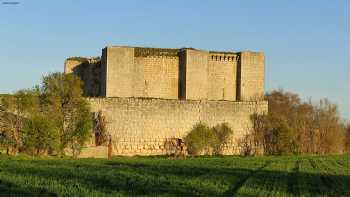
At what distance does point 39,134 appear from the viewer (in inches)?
1448

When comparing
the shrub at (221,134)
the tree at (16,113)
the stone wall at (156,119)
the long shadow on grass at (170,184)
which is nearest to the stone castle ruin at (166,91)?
the stone wall at (156,119)

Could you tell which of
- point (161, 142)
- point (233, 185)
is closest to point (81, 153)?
point (161, 142)

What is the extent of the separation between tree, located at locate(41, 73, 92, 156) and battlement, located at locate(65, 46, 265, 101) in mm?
10810

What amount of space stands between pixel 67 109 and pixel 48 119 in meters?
2.03

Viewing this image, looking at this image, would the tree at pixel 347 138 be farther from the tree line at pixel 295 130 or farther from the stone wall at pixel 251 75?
the stone wall at pixel 251 75

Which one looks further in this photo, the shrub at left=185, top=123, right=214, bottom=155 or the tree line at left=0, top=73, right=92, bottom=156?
the shrub at left=185, top=123, right=214, bottom=155

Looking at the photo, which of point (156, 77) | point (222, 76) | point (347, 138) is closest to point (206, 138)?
point (156, 77)

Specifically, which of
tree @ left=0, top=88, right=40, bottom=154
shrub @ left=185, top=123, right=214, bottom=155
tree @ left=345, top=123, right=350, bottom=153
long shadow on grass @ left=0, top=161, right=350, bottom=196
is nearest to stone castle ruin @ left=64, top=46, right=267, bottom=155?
shrub @ left=185, top=123, right=214, bottom=155

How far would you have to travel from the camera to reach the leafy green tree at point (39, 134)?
3672 cm

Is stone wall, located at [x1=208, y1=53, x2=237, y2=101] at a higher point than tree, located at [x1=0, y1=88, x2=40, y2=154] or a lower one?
higher

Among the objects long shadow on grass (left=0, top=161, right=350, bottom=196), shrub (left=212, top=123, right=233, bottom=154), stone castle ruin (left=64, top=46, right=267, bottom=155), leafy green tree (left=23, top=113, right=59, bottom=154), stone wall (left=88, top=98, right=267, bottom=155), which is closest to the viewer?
long shadow on grass (left=0, top=161, right=350, bottom=196)

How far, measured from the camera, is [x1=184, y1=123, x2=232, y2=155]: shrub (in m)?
44.6

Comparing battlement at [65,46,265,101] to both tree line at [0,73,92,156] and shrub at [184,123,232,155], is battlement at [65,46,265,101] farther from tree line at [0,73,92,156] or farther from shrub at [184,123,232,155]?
tree line at [0,73,92,156]

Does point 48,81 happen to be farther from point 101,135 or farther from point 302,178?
point 302,178
